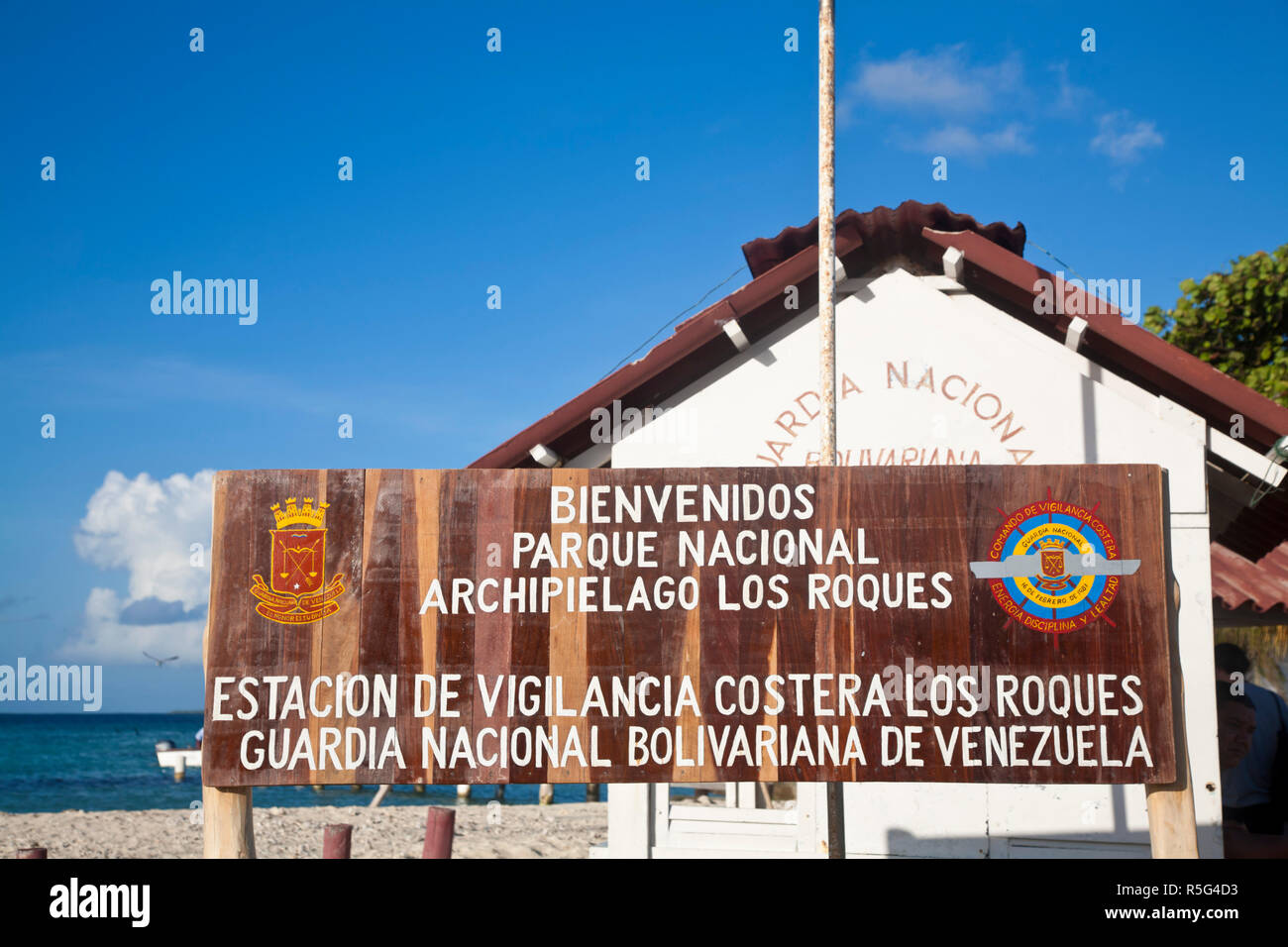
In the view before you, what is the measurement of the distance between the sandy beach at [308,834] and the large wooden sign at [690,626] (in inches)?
512

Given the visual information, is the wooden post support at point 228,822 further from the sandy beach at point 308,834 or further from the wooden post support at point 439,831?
the sandy beach at point 308,834

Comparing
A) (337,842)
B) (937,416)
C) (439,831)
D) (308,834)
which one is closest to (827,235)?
(937,416)

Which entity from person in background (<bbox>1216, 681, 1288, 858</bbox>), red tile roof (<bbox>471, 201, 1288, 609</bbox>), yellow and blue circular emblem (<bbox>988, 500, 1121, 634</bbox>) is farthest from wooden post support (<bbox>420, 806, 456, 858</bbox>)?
person in background (<bbox>1216, 681, 1288, 858</bbox>)

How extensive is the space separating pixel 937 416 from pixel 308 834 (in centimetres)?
1992

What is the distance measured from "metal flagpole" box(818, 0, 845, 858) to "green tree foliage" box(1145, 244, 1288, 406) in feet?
54.9

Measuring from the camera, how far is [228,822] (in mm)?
6234

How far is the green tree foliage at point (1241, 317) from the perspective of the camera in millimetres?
21984

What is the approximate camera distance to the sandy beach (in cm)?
2069

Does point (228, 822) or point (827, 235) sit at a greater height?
point (827, 235)

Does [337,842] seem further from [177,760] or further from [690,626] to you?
[177,760]

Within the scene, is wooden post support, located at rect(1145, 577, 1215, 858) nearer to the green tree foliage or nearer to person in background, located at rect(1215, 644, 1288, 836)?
person in background, located at rect(1215, 644, 1288, 836)

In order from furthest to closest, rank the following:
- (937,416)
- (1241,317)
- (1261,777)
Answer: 1. (1241,317)
2. (1261,777)
3. (937,416)

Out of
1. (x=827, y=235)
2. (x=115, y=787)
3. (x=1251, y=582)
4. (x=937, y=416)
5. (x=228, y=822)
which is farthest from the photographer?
(x=115, y=787)

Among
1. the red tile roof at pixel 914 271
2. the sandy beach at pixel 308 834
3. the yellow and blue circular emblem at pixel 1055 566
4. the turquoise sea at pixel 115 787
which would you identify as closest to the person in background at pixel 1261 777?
the red tile roof at pixel 914 271
